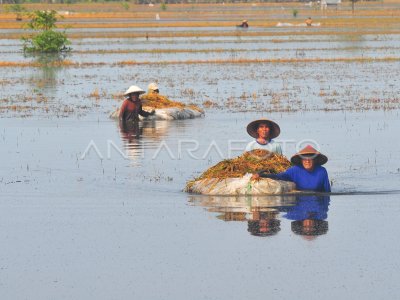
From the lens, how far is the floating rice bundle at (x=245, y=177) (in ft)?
46.2

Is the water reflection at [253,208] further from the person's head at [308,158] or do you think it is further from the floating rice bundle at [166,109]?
the floating rice bundle at [166,109]

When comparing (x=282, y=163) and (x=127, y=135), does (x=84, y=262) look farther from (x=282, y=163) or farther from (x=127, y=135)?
A: (x=127, y=135)

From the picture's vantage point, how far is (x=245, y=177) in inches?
563

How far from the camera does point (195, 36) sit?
60625 mm

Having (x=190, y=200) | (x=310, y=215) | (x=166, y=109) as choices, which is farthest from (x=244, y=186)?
(x=166, y=109)

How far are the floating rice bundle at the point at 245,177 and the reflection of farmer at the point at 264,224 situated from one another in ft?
3.03

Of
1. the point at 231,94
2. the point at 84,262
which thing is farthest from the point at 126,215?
the point at 231,94

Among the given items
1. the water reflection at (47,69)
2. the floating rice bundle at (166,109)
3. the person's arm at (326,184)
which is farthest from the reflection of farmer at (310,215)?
the water reflection at (47,69)

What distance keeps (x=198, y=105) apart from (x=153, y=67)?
43.8ft

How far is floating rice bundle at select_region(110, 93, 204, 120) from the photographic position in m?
23.3

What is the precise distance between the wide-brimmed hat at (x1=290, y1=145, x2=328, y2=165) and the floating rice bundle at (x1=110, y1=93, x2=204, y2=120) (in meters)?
9.50

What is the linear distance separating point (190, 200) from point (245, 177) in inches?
29.1

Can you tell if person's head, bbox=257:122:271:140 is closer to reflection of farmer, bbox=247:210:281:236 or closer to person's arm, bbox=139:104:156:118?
reflection of farmer, bbox=247:210:281:236

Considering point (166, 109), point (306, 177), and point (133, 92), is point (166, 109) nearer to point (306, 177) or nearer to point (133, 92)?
point (133, 92)
